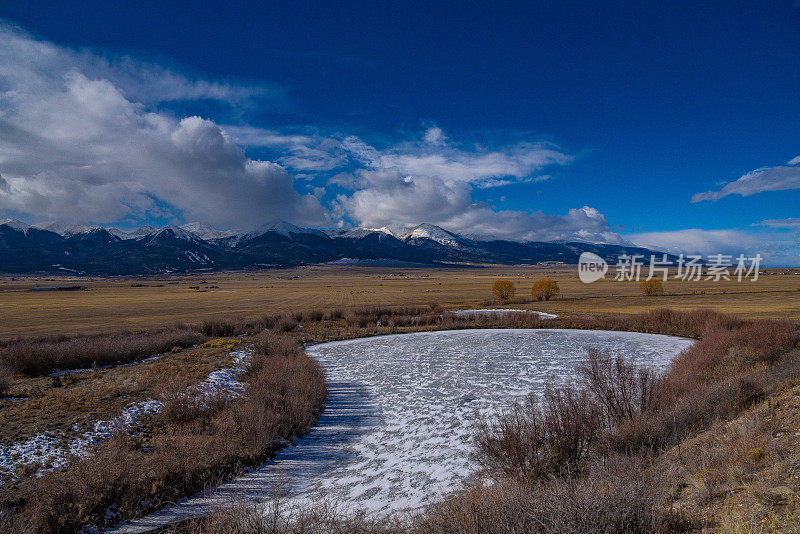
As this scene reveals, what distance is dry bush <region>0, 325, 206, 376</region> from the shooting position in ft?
69.4

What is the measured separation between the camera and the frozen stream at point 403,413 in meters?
10.9

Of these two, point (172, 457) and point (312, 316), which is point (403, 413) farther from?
point (312, 316)

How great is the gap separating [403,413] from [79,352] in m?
20.9

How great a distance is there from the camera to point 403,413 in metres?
17.6

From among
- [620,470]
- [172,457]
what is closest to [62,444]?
[172,457]

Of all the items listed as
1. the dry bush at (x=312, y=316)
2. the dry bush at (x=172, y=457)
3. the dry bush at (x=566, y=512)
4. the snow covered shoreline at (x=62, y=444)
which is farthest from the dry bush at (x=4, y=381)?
the dry bush at (x=312, y=316)

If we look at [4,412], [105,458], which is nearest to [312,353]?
[4,412]

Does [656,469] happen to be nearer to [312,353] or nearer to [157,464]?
[157,464]

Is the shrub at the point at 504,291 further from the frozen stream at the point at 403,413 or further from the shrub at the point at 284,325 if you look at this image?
the shrub at the point at 284,325

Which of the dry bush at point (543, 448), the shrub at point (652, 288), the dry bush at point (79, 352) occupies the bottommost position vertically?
the dry bush at point (79, 352)

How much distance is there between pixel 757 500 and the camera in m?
6.18

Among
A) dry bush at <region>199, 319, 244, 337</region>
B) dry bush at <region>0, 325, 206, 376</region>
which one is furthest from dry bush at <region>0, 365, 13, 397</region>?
dry bush at <region>199, 319, 244, 337</region>

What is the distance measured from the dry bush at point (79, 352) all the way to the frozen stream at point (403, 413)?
12197 millimetres

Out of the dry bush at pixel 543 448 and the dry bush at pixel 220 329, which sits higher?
the dry bush at pixel 543 448
